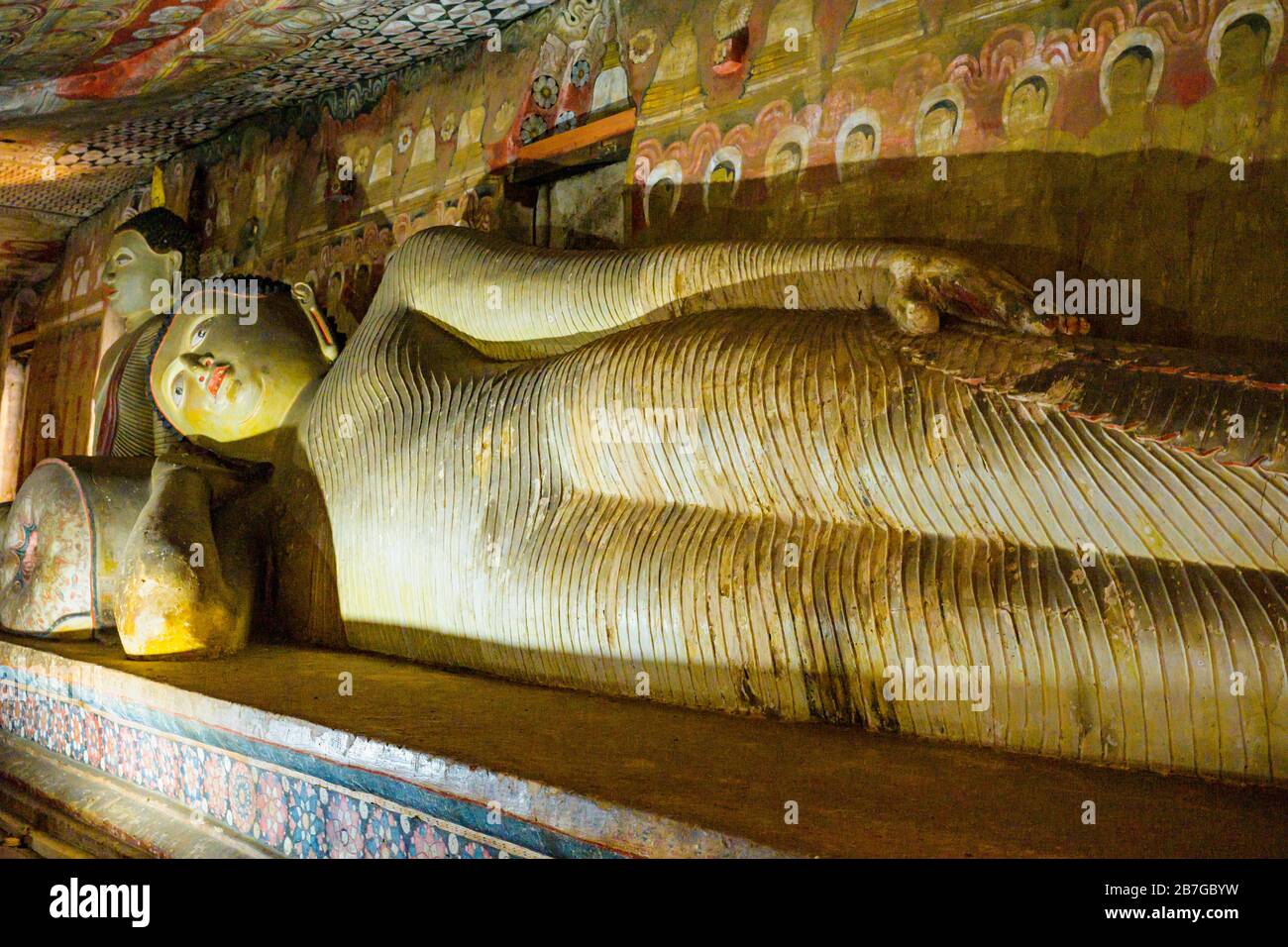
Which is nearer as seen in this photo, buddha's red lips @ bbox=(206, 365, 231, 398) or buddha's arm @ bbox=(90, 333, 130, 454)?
buddha's red lips @ bbox=(206, 365, 231, 398)

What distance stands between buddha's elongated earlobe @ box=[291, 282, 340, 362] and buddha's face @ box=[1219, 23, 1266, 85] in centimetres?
281

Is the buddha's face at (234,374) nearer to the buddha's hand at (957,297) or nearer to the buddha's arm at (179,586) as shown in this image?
the buddha's arm at (179,586)

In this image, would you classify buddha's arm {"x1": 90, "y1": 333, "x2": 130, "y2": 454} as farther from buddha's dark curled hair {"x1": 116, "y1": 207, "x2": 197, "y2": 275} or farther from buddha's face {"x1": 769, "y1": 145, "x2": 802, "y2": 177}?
buddha's face {"x1": 769, "y1": 145, "x2": 802, "y2": 177}

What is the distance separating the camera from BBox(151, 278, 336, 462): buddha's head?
11.6 feet

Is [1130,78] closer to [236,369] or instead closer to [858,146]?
[858,146]

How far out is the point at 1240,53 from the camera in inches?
91.1

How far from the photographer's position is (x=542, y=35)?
13.4 ft

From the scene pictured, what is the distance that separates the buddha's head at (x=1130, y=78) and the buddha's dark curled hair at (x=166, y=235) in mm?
4001

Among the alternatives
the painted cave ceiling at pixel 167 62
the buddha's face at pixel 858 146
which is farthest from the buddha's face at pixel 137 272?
the buddha's face at pixel 858 146

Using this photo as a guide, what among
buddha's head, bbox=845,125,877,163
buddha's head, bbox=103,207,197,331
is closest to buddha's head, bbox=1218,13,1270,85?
buddha's head, bbox=845,125,877,163

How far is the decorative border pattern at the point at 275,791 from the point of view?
166cm

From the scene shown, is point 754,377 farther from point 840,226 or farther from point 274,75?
point 274,75

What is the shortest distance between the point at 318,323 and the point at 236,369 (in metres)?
0.36
